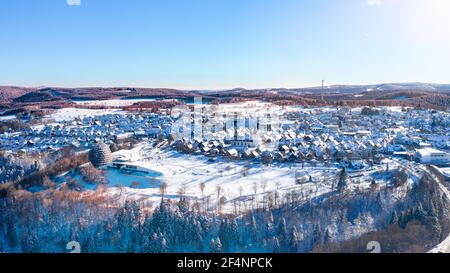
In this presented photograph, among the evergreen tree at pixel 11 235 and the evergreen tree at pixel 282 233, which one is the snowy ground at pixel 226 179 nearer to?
the evergreen tree at pixel 282 233

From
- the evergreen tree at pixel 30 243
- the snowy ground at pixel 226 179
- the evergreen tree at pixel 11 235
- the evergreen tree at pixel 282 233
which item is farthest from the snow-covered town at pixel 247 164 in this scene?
the evergreen tree at pixel 30 243

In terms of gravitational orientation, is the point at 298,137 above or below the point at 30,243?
above

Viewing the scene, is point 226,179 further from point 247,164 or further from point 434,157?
point 434,157

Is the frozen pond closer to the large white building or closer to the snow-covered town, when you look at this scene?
the snow-covered town

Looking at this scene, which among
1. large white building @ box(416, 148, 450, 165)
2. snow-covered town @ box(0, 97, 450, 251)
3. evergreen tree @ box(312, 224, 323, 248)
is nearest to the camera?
evergreen tree @ box(312, 224, 323, 248)

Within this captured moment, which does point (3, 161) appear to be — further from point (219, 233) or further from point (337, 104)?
point (337, 104)

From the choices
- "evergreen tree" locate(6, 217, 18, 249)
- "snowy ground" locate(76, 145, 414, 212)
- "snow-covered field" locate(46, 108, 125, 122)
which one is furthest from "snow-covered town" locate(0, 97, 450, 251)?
"snow-covered field" locate(46, 108, 125, 122)

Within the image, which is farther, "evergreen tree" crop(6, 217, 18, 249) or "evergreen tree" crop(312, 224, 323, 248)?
"evergreen tree" crop(6, 217, 18, 249)

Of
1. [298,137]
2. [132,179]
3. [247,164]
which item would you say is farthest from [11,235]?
[298,137]

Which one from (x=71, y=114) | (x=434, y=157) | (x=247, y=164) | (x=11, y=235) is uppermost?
(x=71, y=114)
